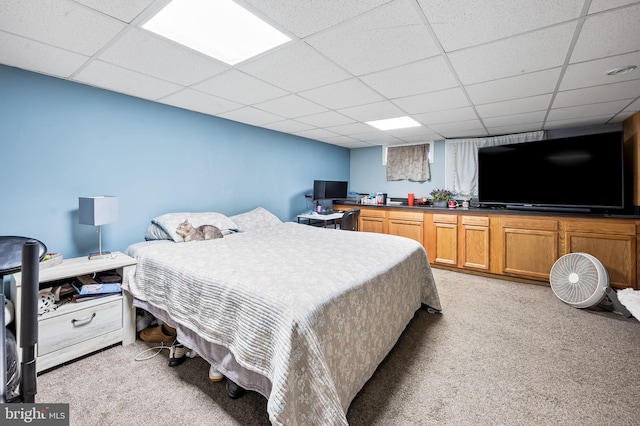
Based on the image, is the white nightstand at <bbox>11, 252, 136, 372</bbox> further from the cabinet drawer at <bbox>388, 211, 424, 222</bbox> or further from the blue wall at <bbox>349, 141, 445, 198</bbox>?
the blue wall at <bbox>349, 141, 445, 198</bbox>

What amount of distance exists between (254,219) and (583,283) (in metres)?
3.70

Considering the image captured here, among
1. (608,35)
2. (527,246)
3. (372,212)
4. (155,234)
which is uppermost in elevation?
(608,35)

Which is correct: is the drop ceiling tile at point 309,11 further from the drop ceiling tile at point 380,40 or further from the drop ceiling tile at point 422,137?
the drop ceiling tile at point 422,137

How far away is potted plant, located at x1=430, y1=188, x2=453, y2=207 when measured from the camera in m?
4.74

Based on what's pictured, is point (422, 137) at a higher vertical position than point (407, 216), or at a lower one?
higher

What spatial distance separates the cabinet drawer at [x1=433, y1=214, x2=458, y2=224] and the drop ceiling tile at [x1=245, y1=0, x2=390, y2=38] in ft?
11.4

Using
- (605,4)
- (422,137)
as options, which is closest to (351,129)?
(422,137)

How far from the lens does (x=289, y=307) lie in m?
A: 1.33

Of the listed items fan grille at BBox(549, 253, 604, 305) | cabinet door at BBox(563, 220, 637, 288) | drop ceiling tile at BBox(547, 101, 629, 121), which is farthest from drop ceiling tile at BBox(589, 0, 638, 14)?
cabinet door at BBox(563, 220, 637, 288)

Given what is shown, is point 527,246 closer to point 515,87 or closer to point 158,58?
point 515,87

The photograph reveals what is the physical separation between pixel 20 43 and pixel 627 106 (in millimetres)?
5320

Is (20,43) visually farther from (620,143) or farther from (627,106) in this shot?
(620,143)

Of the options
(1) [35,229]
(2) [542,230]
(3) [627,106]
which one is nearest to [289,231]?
(1) [35,229]

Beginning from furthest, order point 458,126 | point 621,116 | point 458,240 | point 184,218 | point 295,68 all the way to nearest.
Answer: point 458,240, point 458,126, point 621,116, point 184,218, point 295,68
